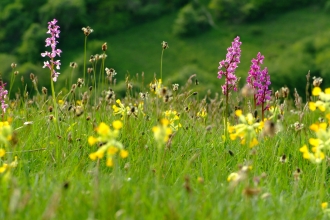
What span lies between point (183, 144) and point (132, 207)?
6.38 feet

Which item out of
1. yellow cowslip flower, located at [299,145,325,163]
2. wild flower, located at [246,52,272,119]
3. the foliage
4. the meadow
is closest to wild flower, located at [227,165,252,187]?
the meadow

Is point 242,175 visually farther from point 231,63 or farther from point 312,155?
point 231,63

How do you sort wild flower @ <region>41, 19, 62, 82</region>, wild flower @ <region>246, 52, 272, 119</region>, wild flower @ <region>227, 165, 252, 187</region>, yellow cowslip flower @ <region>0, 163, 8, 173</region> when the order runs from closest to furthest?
wild flower @ <region>227, 165, 252, 187</region> → yellow cowslip flower @ <region>0, 163, 8, 173</region> → wild flower @ <region>41, 19, 62, 82</region> → wild flower @ <region>246, 52, 272, 119</region>

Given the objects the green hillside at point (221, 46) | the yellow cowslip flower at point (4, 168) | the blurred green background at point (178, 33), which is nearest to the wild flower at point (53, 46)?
the yellow cowslip flower at point (4, 168)

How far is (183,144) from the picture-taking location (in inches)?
174

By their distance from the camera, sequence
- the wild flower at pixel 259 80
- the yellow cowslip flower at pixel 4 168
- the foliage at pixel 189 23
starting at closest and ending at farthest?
the yellow cowslip flower at pixel 4 168 < the wild flower at pixel 259 80 < the foliage at pixel 189 23

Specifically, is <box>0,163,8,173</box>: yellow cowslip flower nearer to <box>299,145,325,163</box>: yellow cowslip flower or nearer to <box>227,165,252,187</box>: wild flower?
<box>227,165,252,187</box>: wild flower

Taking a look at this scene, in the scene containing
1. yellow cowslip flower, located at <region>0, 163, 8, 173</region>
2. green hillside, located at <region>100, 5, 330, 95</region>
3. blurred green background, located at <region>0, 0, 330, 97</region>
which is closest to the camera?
yellow cowslip flower, located at <region>0, 163, 8, 173</region>

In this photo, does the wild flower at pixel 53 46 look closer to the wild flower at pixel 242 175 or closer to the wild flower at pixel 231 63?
the wild flower at pixel 231 63

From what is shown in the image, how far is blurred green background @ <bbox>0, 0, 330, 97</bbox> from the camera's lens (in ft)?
268

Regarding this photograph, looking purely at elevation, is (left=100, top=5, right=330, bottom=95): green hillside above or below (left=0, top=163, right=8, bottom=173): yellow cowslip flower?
above

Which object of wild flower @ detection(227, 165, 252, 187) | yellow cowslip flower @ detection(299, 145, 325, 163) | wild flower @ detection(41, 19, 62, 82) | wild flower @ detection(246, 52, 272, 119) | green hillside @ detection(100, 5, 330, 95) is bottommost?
wild flower @ detection(227, 165, 252, 187)

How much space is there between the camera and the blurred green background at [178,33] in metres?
81.8

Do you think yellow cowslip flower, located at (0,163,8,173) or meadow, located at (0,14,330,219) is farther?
yellow cowslip flower, located at (0,163,8,173)
